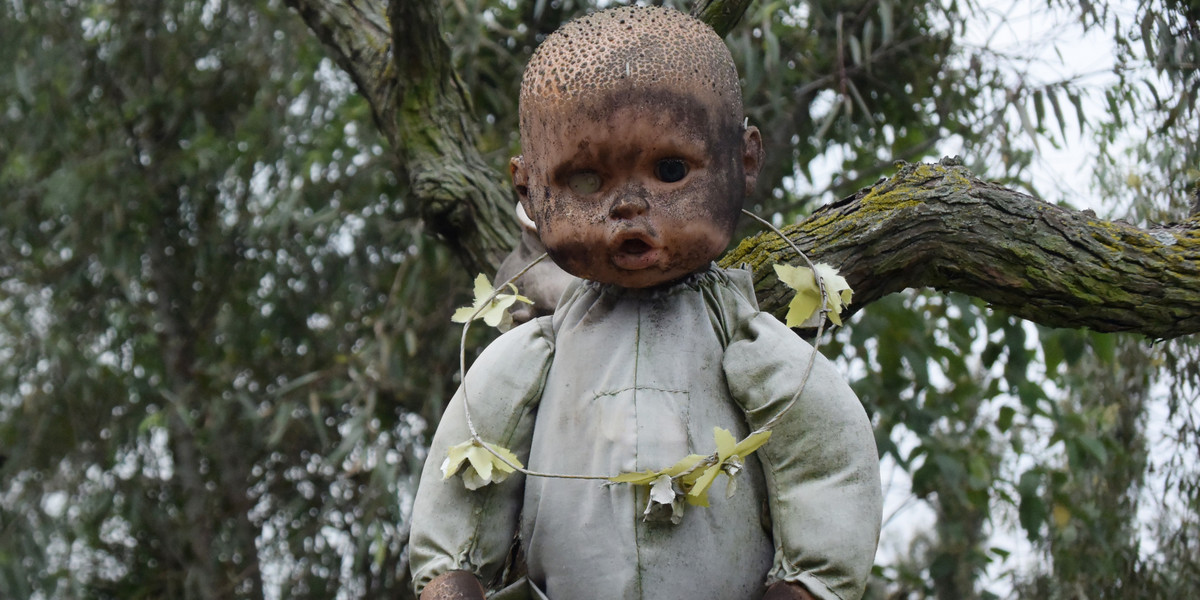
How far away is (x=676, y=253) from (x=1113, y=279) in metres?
0.96

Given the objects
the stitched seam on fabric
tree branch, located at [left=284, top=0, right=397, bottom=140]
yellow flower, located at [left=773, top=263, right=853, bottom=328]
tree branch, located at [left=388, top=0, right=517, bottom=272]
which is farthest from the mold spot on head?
tree branch, located at [left=284, top=0, right=397, bottom=140]

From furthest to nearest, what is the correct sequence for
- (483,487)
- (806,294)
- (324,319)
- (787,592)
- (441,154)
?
1. (324,319)
2. (441,154)
3. (806,294)
4. (483,487)
5. (787,592)

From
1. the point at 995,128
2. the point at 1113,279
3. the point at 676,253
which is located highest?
the point at 676,253

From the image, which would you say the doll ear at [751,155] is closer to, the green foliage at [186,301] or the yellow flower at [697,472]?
the yellow flower at [697,472]

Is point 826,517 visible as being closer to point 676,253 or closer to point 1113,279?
point 676,253

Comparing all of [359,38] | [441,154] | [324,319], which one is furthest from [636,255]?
[324,319]

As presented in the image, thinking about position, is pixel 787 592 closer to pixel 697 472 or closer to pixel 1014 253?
→ pixel 697 472

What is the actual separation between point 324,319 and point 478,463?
3324mm

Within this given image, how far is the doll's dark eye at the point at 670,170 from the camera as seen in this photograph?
1668 millimetres

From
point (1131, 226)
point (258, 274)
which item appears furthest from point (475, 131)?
point (258, 274)

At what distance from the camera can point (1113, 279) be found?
224cm

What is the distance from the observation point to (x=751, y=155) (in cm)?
182

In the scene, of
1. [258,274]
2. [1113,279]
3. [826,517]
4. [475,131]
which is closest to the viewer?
[826,517]

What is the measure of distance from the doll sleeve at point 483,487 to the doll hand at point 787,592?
0.38m
